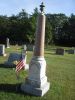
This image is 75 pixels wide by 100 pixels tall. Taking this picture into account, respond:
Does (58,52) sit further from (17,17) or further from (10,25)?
(17,17)

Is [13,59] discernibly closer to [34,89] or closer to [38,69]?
[38,69]

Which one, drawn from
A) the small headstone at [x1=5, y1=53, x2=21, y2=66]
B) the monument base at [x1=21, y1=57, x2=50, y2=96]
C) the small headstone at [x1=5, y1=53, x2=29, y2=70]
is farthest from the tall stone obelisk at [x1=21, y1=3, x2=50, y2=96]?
the small headstone at [x1=5, y1=53, x2=21, y2=66]

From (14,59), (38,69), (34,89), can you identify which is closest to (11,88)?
(34,89)

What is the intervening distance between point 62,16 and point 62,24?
370 centimetres

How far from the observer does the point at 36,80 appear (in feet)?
34.0

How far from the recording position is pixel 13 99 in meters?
9.37

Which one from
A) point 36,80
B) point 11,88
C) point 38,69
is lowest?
point 11,88

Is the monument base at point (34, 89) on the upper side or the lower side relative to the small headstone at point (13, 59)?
lower

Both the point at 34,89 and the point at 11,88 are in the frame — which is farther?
the point at 11,88

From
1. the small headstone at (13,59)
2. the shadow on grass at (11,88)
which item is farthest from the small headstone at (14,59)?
the shadow on grass at (11,88)

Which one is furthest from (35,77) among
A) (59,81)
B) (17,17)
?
(17,17)

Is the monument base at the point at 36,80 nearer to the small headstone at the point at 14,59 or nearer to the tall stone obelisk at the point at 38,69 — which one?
the tall stone obelisk at the point at 38,69

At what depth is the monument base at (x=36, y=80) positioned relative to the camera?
10219mm

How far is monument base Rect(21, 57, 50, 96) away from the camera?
10.2 meters
